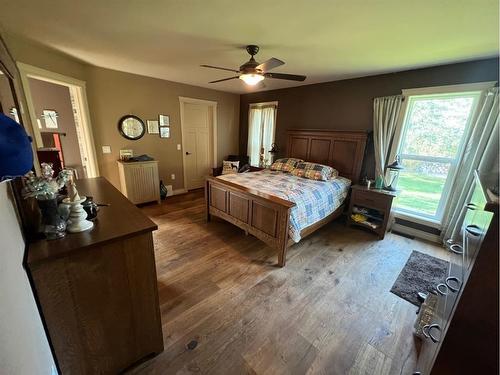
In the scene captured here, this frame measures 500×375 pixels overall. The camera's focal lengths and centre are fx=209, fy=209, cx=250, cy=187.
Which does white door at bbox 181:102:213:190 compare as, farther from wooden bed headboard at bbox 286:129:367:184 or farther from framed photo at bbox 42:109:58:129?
framed photo at bbox 42:109:58:129

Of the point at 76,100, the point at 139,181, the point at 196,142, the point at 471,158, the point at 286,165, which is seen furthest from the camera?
the point at 196,142

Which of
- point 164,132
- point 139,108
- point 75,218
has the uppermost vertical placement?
point 139,108

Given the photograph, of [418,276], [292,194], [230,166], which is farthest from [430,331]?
[230,166]

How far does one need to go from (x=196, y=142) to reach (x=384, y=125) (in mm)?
3775

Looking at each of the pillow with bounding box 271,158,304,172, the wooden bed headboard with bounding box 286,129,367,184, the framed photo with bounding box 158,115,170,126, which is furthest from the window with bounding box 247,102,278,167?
the framed photo with bounding box 158,115,170,126

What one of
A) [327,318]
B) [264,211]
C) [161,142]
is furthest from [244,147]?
[327,318]

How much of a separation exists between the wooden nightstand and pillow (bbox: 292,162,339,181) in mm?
420

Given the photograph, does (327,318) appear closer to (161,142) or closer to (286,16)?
(286,16)

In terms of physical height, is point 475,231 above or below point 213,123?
below

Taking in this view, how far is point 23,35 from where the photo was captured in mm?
2102

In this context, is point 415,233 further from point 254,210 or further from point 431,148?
point 254,210

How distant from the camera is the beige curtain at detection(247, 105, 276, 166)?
4.79 metres

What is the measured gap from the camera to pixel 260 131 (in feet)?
16.6

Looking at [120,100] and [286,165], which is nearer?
[120,100]
